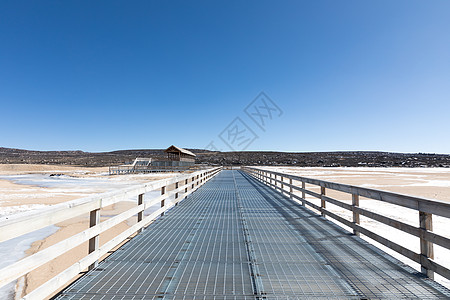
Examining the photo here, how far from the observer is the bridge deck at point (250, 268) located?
2.43 meters

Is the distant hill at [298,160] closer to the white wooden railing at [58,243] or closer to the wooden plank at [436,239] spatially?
the wooden plank at [436,239]

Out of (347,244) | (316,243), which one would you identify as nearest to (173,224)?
(316,243)

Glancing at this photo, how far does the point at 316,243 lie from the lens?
12.7ft

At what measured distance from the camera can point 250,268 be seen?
298 centimetres

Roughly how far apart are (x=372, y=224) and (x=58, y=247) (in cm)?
705

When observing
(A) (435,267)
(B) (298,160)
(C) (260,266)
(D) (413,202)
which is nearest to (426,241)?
(A) (435,267)

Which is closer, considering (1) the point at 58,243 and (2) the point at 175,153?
(1) the point at 58,243

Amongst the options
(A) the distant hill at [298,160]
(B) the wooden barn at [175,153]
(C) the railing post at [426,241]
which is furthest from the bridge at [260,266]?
(A) the distant hill at [298,160]

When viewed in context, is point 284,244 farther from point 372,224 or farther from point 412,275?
point 372,224

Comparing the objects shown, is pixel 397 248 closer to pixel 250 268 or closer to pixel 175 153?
pixel 250 268

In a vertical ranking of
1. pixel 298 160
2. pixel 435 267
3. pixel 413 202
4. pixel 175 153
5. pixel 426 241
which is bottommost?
pixel 435 267

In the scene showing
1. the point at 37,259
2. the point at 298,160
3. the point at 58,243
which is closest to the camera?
the point at 37,259

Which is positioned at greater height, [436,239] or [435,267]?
[436,239]

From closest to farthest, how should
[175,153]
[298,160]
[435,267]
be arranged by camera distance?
[435,267]
[175,153]
[298,160]
